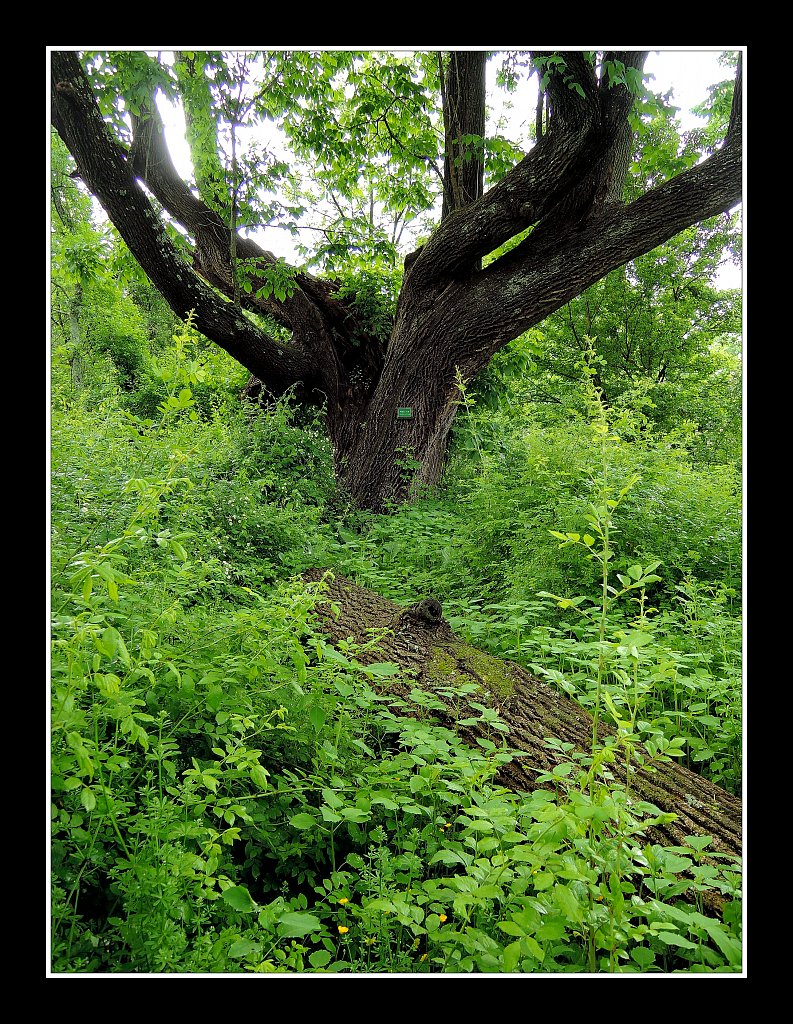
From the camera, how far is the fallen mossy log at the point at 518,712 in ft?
6.39

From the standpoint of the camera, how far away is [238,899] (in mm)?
1385

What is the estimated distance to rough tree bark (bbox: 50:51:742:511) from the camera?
5.58 meters

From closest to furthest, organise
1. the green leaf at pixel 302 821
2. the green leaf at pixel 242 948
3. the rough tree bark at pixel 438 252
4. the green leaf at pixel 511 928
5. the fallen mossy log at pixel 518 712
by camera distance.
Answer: the green leaf at pixel 511 928
the green leaf at pixel 242 948
the green leaf at pixel 302 821
the fallen mossy log at pixel 518 712
the rough tree bark at pixel 438 252

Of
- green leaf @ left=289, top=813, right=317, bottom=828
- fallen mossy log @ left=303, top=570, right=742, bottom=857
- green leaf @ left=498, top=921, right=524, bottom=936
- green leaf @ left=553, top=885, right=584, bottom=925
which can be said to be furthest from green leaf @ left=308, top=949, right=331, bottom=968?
fallen mossy log @ left=303, top=570, right=742, bottom=857

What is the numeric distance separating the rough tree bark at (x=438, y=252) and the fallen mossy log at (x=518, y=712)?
3.82 meters

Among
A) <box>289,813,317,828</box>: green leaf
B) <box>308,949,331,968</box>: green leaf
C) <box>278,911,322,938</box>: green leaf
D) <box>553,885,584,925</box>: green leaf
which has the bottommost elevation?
<box>308,949,331,968</box>: green leaf

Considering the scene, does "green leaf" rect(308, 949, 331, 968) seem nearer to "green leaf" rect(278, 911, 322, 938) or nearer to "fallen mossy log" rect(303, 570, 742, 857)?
"green leaf" rect(278, 911, 322, 938)

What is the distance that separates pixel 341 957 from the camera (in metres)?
1.56

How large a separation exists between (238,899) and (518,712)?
1429mm

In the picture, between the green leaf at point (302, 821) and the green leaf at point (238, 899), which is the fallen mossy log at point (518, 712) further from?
the green leaf at point (238, 899)

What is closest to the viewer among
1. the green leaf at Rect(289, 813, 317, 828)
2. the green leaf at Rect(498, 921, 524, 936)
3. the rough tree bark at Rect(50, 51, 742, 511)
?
the green leaf at Rect(498, 921, 524, 936)

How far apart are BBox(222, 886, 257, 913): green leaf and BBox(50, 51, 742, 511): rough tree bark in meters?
5.66

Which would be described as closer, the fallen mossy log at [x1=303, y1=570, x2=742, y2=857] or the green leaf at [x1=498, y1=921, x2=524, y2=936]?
the green leaf at [x1=498, y1=921, x2=524, y2=936]

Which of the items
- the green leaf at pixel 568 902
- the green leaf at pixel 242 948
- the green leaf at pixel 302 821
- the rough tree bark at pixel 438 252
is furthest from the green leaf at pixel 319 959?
the rough tree bark at pixel 438 252
